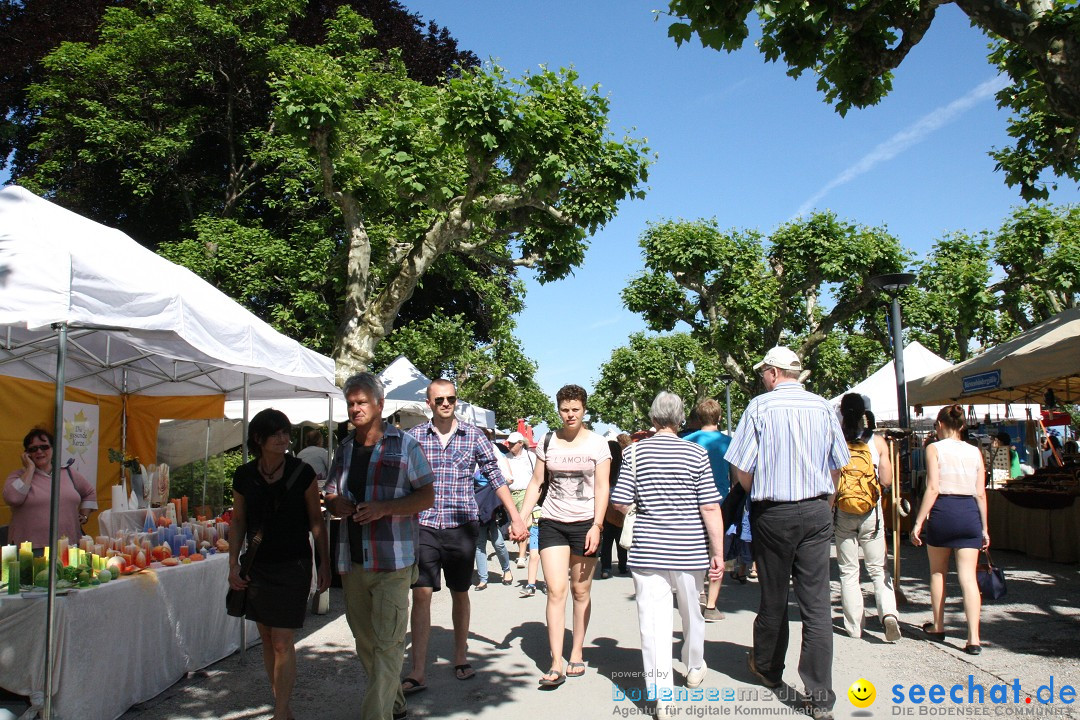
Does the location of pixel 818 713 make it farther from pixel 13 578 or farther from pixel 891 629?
pixel 13 578

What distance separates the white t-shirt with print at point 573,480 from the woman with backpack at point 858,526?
2.17m

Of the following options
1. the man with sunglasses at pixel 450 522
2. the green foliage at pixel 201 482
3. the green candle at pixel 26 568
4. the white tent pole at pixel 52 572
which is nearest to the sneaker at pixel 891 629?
the man with sunglasses at pixel 450 522

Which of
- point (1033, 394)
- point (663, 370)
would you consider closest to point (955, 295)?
point (1033, 394)

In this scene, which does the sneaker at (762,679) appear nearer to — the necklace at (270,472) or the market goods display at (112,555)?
the necklace at (270,472)

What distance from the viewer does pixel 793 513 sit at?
4.71 m

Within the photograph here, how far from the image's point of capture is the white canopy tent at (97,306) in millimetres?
4332

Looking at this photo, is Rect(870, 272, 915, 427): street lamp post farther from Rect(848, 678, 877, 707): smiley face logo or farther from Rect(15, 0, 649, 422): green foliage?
Rect(848, 678, 877, 707): smiley face logo

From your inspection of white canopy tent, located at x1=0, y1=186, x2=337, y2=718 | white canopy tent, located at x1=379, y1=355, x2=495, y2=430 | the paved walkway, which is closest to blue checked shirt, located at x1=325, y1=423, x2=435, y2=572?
the paved walkway

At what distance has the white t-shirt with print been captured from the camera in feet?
17.2

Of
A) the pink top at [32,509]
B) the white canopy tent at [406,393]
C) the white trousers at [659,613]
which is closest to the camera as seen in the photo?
the white trousers at [659,613]

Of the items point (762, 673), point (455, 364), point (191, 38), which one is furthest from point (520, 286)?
point (762, 673)

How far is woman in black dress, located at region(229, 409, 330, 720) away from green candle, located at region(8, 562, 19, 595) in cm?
145

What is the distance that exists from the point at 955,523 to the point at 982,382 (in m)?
4.65

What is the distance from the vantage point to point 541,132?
40.2ft
